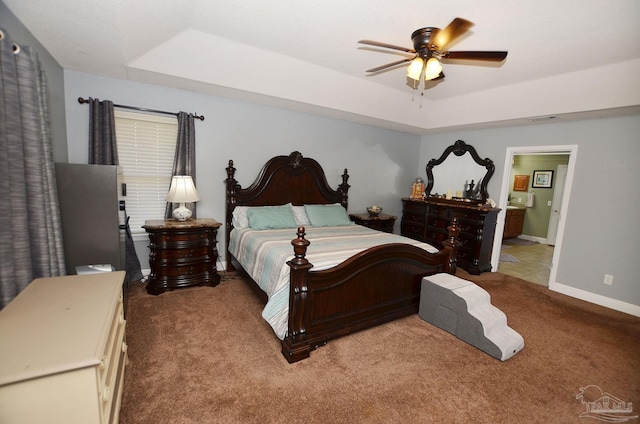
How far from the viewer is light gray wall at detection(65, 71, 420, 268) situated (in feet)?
10.1

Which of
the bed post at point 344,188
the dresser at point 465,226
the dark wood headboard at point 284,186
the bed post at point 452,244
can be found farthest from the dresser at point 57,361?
the dresser at point 465,226

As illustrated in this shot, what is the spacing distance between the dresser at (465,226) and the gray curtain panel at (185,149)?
3904 millimetres

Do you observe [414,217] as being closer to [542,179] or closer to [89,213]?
[542,179]

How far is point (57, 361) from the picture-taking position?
1.00 meters

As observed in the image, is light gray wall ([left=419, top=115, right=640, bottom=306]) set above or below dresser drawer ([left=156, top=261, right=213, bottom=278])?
above

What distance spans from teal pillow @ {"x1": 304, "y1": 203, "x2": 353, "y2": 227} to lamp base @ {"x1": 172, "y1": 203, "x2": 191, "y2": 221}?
5.16 ft

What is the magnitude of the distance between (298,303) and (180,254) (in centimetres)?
183

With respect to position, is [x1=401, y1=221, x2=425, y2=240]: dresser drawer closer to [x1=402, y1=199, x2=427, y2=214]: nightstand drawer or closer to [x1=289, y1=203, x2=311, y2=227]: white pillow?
[x1=402, y1=199, x2=427, y2=214]: nightstand drawer

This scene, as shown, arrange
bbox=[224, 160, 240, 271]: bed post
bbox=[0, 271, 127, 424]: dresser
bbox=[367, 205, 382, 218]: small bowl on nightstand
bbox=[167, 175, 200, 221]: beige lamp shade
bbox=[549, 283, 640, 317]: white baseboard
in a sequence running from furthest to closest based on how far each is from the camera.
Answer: bbox=[367, 205, 382, 218]: small bowl on nightstand, bbox=[224, 160, 240, 271]: bed post, bbox=[549, 283, 640, 317]: white baseboard, bbox=[167, 175, 200, 221]: beige lamp shade, bbox=[0, 271, 127, 424]: dresser

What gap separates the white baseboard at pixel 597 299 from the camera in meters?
3.32

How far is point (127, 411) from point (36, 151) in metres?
1.68

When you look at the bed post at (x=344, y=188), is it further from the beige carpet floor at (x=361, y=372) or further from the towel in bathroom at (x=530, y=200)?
the towel in bathroom at (x=530, y=200)

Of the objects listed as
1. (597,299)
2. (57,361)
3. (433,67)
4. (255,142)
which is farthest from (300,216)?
(597,299)

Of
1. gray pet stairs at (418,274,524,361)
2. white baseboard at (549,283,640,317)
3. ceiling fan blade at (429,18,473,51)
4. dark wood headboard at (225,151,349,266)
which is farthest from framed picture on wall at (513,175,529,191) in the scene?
ceiling fan blade at (429,18,473,51)
